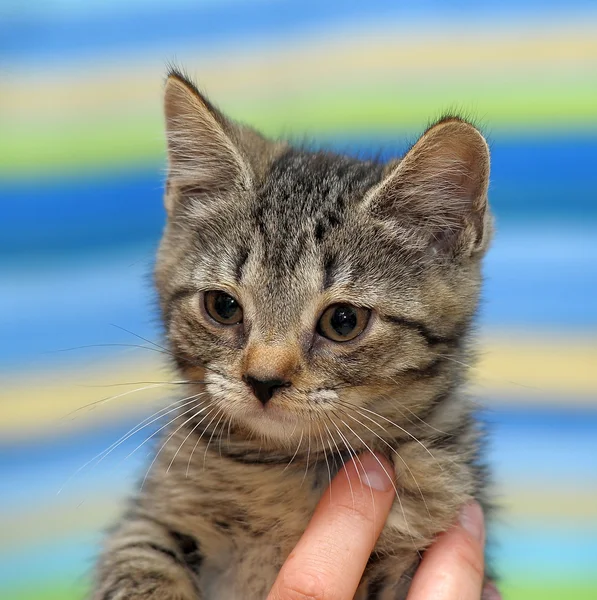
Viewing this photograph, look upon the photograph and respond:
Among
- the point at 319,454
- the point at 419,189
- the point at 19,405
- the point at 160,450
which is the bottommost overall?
the point at 19,405

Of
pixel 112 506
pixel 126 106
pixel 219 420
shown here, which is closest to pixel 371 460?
pixel 219 420

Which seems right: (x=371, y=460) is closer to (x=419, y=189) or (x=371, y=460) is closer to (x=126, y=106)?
(x=419, y=189)

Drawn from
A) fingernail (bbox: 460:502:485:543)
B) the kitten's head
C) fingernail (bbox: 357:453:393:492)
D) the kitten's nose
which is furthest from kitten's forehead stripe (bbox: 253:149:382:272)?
fingernail (bbox: 460:502:485:543)

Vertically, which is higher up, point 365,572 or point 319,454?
point 319,454

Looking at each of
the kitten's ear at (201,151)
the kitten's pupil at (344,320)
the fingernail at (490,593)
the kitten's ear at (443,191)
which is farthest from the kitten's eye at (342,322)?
the fingernail at (490,593)

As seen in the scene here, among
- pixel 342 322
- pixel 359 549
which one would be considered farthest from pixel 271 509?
pixel 342 322

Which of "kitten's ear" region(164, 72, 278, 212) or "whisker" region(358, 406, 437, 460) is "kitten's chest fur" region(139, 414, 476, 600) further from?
"kitten's ear" region(164, 72, 278, 212)
